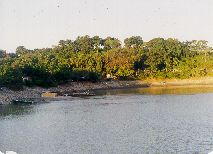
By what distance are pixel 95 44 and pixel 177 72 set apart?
834 inches

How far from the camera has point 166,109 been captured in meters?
37.0

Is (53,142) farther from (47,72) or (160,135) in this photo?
(47,72)

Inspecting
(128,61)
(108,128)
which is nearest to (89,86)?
(128,61)

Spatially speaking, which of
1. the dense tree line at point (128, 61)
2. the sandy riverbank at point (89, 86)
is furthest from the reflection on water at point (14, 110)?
the dense tree line at point (128, 61)

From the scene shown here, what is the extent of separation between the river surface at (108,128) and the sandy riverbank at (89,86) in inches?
207

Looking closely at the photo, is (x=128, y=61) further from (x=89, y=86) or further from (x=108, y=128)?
(x=108, y=128)

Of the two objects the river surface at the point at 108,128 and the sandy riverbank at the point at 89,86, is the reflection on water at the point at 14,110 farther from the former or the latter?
the sandy riverbank at the point at 89,86

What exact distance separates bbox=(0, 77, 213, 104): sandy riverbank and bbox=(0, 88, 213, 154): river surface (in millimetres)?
5269

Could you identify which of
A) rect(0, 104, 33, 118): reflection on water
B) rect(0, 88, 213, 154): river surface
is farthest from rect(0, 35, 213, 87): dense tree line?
rect(0, 88, 213, 154): river surface

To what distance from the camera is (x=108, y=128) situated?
27.1m

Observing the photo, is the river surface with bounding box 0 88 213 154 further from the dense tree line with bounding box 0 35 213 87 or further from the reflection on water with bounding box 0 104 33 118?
the dense tree line with bounding box 0 35 213 87

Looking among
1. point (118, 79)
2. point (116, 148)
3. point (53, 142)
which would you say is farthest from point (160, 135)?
point (118, 79)

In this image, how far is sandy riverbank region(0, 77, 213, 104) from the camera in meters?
44.7

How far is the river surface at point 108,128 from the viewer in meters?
21.0
